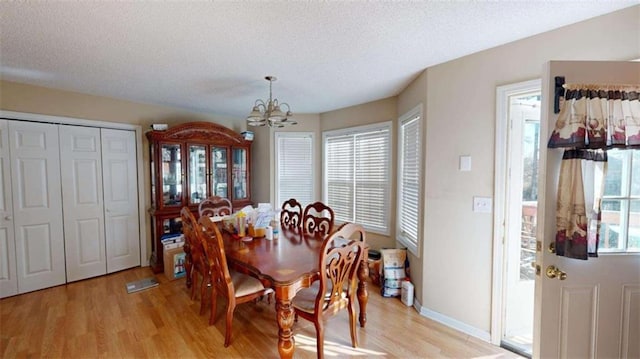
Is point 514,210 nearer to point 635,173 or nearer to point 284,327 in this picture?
point 635,173

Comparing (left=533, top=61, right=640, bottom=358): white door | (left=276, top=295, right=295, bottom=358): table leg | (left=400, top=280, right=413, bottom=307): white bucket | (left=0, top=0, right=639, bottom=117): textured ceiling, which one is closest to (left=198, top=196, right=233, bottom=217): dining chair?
(left=0, top=0, right=639, bottom=117): textured ceiling

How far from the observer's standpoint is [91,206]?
3.20 meters

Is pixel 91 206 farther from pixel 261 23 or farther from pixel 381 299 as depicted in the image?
pixel 381 299

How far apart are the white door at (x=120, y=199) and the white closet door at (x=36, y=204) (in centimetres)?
44

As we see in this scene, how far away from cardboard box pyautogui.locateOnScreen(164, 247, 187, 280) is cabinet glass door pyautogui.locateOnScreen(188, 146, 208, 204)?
2.45ft

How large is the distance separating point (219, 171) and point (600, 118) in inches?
159

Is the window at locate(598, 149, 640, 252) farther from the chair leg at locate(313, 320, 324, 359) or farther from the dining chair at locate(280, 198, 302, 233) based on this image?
the dining chair at locate(280, 198, 302, 233)

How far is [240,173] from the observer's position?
4.23 metres

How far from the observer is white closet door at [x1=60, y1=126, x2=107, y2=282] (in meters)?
3.03

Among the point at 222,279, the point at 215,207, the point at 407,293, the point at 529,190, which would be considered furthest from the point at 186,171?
the point at 529,190

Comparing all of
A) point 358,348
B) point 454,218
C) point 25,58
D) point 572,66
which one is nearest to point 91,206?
point 25,58

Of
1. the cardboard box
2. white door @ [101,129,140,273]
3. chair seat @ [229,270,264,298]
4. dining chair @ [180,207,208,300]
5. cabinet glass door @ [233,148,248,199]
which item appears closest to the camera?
chair seat @ [229,270,264,298]

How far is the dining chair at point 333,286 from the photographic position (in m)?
1.69

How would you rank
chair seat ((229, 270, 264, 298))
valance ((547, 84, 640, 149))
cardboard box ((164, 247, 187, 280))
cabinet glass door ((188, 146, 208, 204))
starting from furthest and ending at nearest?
cabinet glass door ((188, 146, 208, 204)) < cardboard box ((164, 247, 187, 280)) < chair seat ((229, 270, 264, 298)) < valance ((547, 84, 640, 149))
